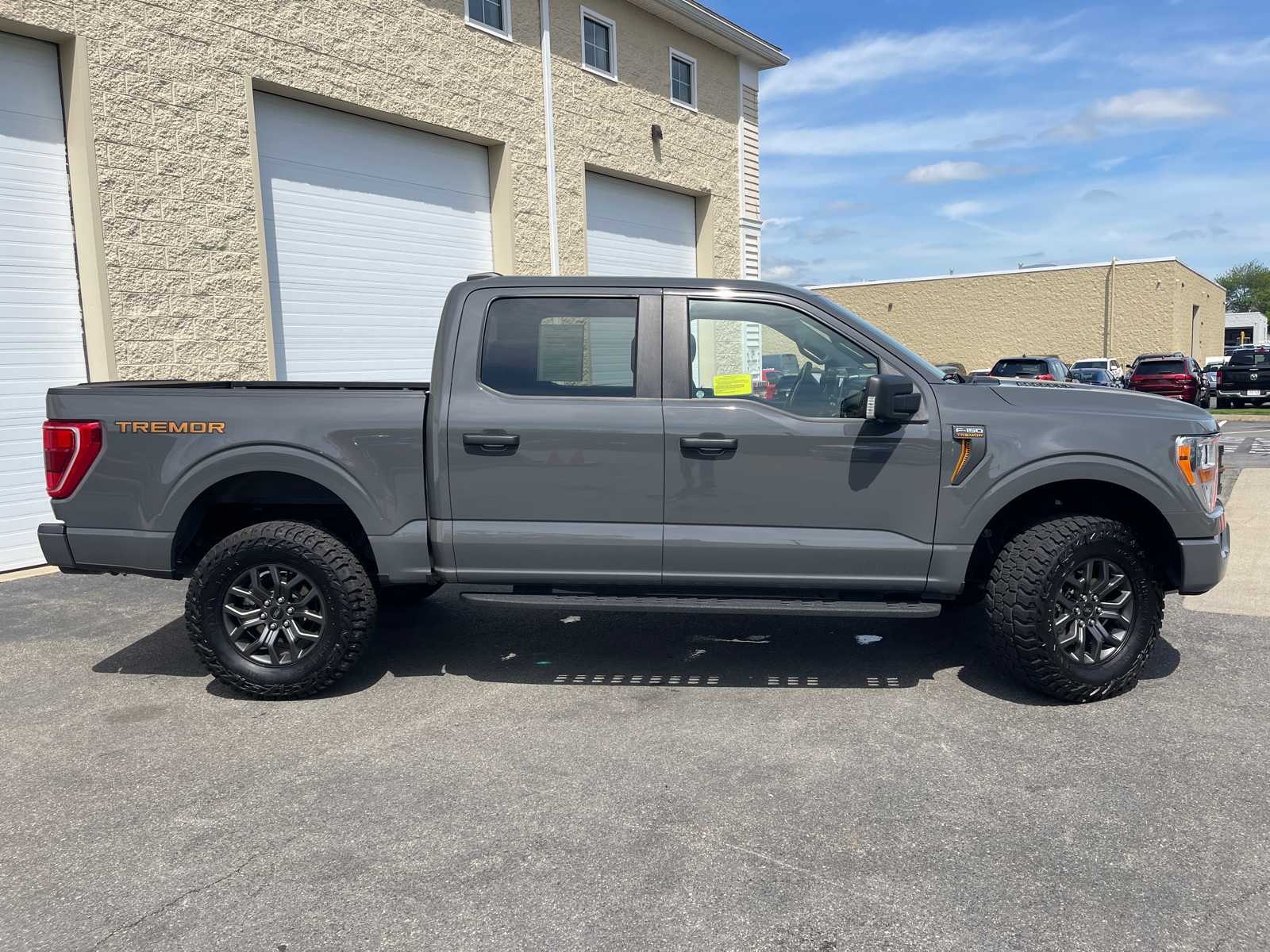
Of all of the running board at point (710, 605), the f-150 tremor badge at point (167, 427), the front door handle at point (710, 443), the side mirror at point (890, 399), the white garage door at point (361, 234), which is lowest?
the running board at point (710, 605)

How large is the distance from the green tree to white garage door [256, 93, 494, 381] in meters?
124

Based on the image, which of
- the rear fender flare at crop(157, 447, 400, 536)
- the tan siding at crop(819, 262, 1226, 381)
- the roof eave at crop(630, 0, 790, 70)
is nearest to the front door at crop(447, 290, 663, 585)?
the rear fender flare at crop(157, 447, 400, 536)

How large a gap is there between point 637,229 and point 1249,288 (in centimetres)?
12803

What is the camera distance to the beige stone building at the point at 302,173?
777 cm

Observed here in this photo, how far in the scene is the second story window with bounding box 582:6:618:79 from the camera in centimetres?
1322

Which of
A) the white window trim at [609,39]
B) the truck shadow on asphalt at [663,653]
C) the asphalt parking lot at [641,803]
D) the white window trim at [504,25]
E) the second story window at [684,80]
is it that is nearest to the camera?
the asphalt parking lot at [641,803]

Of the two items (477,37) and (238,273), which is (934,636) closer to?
(238,273)

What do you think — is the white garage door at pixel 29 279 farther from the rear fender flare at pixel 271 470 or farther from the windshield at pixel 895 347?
the windshield at pixel 895 347

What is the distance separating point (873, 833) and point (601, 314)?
8.77ft

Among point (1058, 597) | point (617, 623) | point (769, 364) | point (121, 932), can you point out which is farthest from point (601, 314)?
point (121, 932)

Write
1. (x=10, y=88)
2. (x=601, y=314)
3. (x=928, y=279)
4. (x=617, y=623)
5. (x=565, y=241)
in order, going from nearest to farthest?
(x=601, y=314) < (x=617, y=623) < (x=10, y=88) < (x=565, y=241) < (x=928, y=279)

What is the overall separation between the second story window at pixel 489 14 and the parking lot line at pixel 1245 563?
10.2m

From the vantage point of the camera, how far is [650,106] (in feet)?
47.1

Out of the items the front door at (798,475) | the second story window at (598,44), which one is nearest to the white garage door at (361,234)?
the second story window at (598,44)
